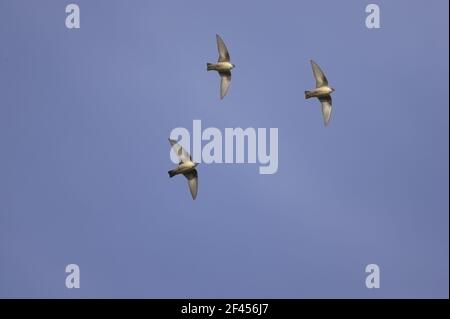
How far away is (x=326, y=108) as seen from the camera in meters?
22.0

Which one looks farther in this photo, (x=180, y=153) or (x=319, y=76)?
(x=180, y=153)

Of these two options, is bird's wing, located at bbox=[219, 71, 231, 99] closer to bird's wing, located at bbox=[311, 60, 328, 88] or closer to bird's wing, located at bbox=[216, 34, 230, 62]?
bird's wing, located at bbox=[216, 34, 230, 62]

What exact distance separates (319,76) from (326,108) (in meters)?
0.73

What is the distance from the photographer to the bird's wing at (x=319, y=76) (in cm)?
2156

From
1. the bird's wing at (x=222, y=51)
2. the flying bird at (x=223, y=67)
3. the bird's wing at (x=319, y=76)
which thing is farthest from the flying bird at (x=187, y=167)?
the bird's wing at (x=319, y=76)

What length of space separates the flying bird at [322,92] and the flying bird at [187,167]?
281cm

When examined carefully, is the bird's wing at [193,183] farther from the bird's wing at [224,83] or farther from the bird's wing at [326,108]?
the bird's wing at [326,108]

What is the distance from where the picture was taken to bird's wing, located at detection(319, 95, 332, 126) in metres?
21.9

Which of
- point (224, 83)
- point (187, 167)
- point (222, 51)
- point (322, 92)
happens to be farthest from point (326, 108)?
point (187, 167)

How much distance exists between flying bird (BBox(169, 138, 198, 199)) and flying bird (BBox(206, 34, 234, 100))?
140 centimetres

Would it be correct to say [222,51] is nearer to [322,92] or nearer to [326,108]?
[322,92]

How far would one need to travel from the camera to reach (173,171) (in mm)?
21422
